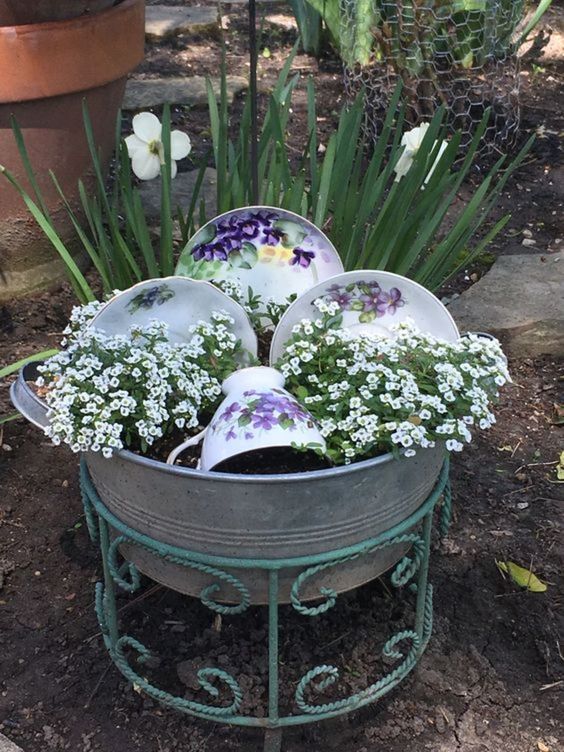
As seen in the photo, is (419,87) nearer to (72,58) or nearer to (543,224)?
(543,224)

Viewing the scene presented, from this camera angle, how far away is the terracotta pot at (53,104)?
2221 mm

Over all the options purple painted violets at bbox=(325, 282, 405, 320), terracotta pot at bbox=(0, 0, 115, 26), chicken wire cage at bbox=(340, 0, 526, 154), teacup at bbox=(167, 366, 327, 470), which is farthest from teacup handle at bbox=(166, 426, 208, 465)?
chicken wire cage at bbox=(340, 0, 526, 154)

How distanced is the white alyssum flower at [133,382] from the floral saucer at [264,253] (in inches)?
6.4

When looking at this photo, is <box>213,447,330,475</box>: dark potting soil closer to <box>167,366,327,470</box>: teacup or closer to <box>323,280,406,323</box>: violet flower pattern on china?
<box>167,366,327,470</box>: teacup

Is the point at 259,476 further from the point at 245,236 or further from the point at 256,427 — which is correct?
the point at 245,236

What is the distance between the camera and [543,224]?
3107 mm

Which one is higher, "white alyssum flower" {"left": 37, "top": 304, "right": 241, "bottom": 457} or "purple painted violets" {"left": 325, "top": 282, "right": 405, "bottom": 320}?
"purple painted violets" {"left": 325, "top": 282, "right": 405, "bottom": 320}

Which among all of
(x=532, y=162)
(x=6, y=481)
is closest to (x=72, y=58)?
(x=6, y=481)

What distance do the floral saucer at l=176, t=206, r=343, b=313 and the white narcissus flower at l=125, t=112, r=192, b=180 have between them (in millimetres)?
332

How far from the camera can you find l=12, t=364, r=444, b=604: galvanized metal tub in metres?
1.17

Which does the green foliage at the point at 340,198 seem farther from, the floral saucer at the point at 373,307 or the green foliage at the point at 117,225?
the floral saucer at the point at 373,307

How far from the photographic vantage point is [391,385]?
128 centimetres

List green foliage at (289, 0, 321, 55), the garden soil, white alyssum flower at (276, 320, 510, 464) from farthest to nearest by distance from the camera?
green foliage at (289, 0, 321, 55), the garden soil, white alyssum flower at (276, 320, 510, 464)

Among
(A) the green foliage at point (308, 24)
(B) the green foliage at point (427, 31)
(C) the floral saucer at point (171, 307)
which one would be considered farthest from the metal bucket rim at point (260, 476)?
(A) the green foliage at point (308, 24)
